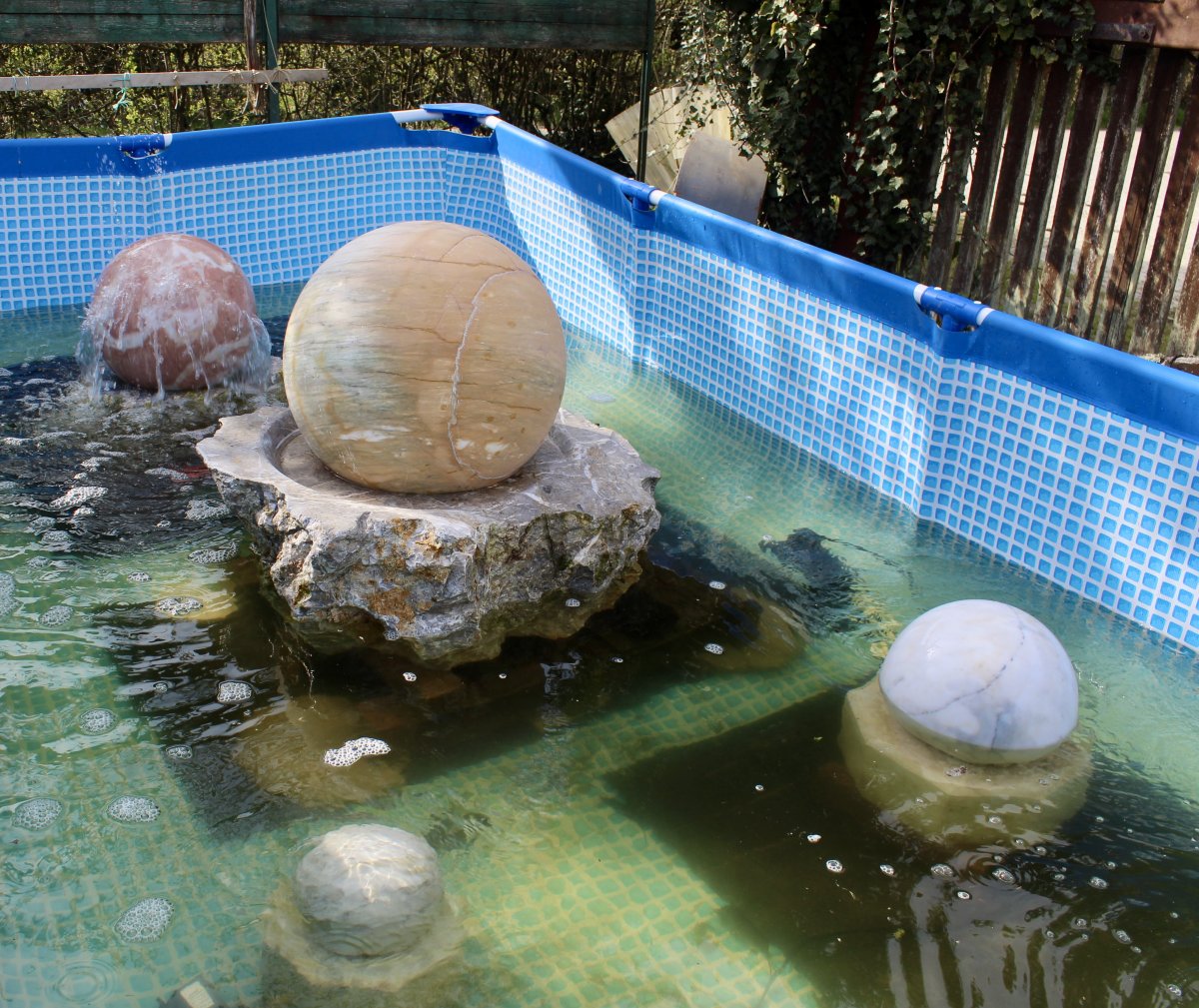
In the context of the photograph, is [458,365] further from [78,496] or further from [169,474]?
[78,496]

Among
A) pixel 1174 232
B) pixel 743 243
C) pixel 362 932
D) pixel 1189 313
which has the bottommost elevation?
pixel 362 932

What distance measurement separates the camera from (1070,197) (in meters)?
7.54

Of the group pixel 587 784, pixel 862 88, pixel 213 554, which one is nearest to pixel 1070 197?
pixel 862 88

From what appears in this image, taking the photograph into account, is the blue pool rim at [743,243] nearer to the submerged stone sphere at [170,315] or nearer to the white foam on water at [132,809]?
the submerged stone sphere at [170,315]

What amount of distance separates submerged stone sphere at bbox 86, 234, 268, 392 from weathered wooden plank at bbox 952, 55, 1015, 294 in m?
4.64

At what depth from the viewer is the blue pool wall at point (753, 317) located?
5395 mm

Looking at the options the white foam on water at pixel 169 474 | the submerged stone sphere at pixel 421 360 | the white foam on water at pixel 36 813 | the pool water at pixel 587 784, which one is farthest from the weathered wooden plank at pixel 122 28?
the white foam on water at pixel 36 813

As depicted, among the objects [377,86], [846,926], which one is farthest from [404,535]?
[377,86]

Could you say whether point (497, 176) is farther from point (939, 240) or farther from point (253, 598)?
point (253, 598)

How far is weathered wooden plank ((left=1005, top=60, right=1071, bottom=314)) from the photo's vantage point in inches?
296

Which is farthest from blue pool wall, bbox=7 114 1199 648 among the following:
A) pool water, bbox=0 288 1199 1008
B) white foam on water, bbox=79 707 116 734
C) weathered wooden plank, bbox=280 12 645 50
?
white foam on water, bbox=79 707 116 734

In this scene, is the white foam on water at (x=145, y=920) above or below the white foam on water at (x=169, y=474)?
below

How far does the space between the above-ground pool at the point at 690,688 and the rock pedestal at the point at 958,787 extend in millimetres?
48

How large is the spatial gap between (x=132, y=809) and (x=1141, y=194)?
20.6ft
